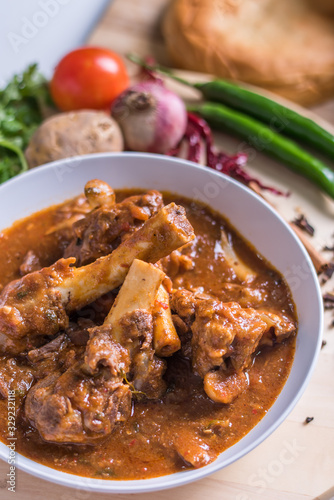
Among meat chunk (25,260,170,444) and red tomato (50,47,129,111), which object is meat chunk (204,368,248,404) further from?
red tomato (50,47,129,111)

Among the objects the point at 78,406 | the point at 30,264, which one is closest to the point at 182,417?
the point at 78,406

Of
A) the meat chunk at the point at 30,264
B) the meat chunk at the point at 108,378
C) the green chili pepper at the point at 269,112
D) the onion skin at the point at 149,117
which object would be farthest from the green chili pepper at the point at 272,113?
the meat chunk at the point at 108,378

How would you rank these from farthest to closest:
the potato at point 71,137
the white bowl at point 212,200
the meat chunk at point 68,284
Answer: the potato at point 71,137 < the white bowl at point 212,200 < the meat chunk at point 68,284

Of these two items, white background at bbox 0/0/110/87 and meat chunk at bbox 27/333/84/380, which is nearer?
meat chunk at bbox 27/333/84/380

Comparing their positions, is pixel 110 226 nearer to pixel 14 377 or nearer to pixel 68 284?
pixel 68 284

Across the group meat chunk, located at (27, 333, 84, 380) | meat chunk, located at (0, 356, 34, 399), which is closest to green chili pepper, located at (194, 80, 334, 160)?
meat chunk, located at (27, 333, 84, 380)

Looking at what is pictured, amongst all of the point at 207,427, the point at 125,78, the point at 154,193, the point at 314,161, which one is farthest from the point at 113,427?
the point at 125,78

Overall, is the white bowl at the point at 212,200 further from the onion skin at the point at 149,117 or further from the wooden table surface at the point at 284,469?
the onion skin at the point at 149,117
